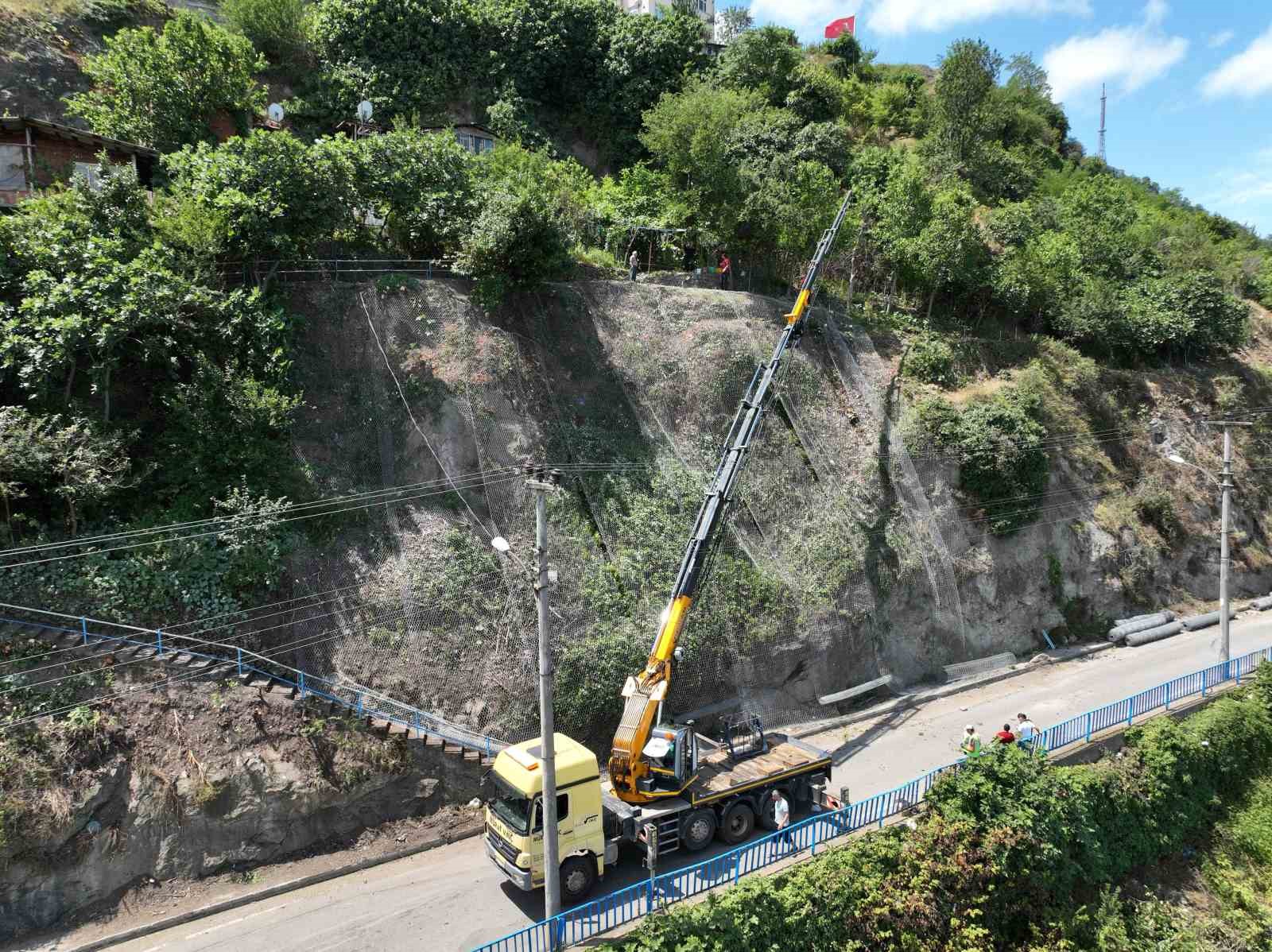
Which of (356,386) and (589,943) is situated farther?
(356,386)

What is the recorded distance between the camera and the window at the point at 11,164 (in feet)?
64.1

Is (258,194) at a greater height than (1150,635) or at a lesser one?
greater

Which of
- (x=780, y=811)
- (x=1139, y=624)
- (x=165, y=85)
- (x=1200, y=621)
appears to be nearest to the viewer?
(x=780, y=811)

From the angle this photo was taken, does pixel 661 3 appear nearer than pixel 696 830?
No

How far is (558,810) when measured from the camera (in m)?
12.1

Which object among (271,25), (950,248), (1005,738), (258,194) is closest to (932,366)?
(950,248)

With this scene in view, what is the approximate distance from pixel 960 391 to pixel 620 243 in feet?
47.4

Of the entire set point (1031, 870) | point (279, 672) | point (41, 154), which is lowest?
point (1031, 870)

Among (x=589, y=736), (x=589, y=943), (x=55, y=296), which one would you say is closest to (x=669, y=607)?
(x=589, y=736)

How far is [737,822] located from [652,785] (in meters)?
2.08

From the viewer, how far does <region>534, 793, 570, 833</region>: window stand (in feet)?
39.1

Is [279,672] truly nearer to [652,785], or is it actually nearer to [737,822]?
[652,785]

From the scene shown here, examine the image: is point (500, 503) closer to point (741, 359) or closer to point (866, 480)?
point (741, 359)

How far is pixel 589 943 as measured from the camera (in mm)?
10898
